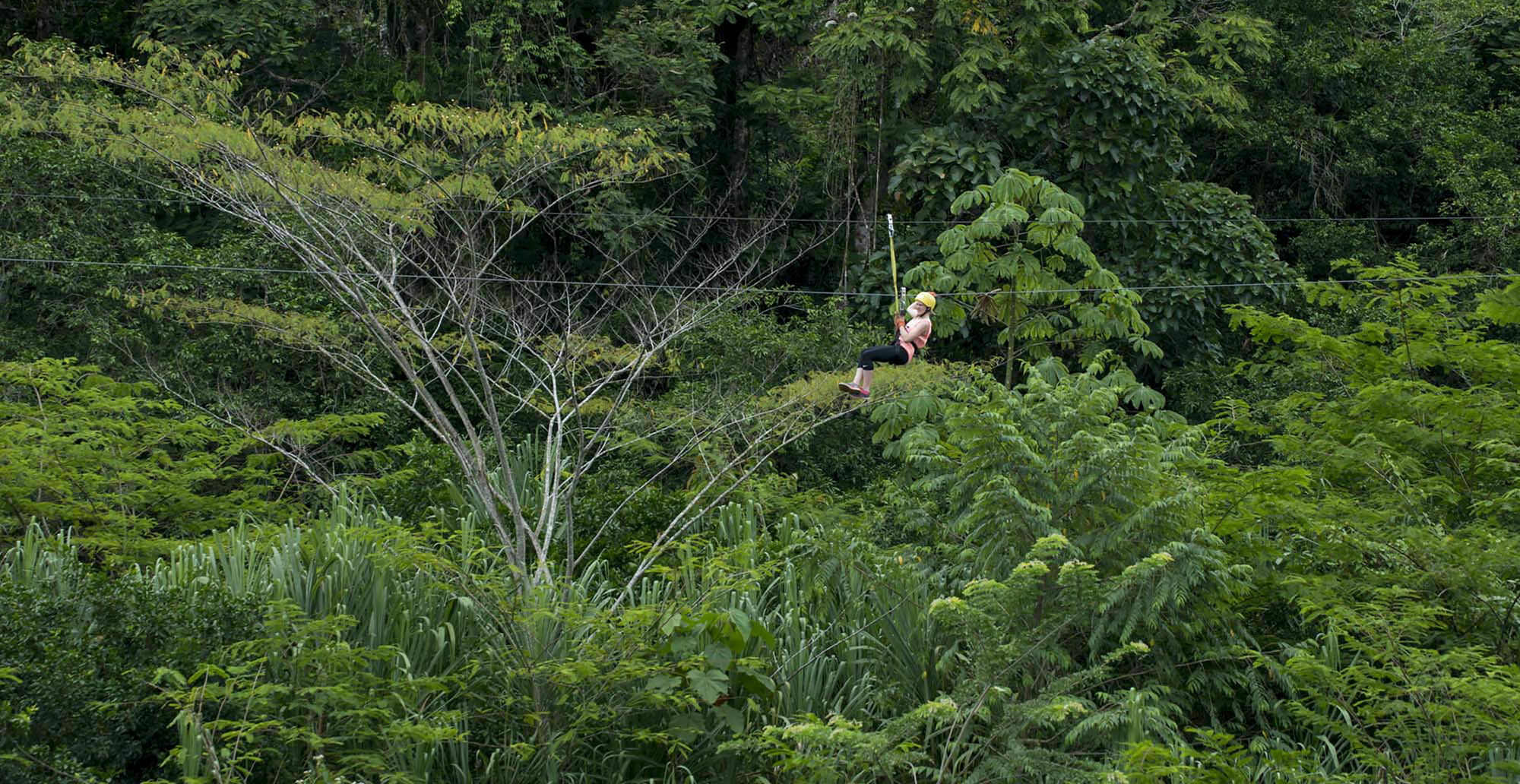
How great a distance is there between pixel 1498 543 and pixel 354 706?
7492 mm

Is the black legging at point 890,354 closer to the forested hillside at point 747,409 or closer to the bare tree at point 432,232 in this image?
the forested hillside at point 747,409

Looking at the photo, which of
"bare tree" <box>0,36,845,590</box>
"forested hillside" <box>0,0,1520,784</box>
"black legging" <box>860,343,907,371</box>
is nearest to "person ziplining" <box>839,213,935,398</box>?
"black legging" <box>860,343,907,371</box>

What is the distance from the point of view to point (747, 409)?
43.7ft

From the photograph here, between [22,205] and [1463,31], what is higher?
[1463,31]

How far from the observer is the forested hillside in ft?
29.2

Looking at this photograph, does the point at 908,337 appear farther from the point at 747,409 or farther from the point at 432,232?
the point at 432,232

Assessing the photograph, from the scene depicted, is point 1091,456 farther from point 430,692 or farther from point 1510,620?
point 430,692

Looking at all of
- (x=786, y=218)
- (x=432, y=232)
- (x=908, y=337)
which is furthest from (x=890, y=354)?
(x=786, y=218)

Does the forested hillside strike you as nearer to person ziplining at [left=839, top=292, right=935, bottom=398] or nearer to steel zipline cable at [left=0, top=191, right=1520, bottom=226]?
steel zipline cable at [left=0, top=191, right=1520, bottom=226]

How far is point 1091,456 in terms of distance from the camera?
30.9 ft

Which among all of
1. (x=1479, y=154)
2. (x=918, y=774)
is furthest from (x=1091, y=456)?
(x=1479, y=154)

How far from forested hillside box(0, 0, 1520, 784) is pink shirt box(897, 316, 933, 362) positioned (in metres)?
0.52

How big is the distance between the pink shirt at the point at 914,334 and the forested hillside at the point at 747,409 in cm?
52

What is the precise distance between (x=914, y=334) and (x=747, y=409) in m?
3.13
